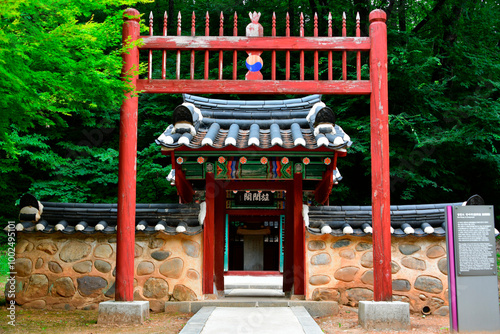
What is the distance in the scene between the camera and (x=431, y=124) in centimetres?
1376

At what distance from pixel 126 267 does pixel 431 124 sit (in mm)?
10916

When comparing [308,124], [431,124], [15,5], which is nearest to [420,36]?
[431,124]

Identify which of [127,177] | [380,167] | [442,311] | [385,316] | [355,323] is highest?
[380,167]

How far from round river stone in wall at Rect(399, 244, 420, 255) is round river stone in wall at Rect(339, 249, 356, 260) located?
2.71 feet

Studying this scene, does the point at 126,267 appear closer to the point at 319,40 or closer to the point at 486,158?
the point at 319,40

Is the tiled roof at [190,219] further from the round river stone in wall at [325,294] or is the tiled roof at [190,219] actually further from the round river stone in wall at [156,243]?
the round river stone in wall at [325,294]

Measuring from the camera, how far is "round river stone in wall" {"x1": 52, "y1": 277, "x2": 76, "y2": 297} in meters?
7.37

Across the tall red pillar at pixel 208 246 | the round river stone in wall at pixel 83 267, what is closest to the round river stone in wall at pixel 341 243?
the tall red pillar at pixel 208 246

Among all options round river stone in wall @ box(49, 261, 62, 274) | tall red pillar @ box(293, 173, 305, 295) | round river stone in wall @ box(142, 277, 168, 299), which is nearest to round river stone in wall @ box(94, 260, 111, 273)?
round river stone in wall @ box(49, 261, 62, 274)

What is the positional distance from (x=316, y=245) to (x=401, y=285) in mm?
1576

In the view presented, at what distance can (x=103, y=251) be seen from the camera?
7504mm

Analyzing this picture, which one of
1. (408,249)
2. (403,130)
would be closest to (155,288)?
(408,249)

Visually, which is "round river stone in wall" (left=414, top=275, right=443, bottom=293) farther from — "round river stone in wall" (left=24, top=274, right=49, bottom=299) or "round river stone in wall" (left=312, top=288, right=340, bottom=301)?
"round river stone in wall" (left=24, top=274, right=49, bottom=299)

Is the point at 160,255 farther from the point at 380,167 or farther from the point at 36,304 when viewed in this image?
the point at 380,167
